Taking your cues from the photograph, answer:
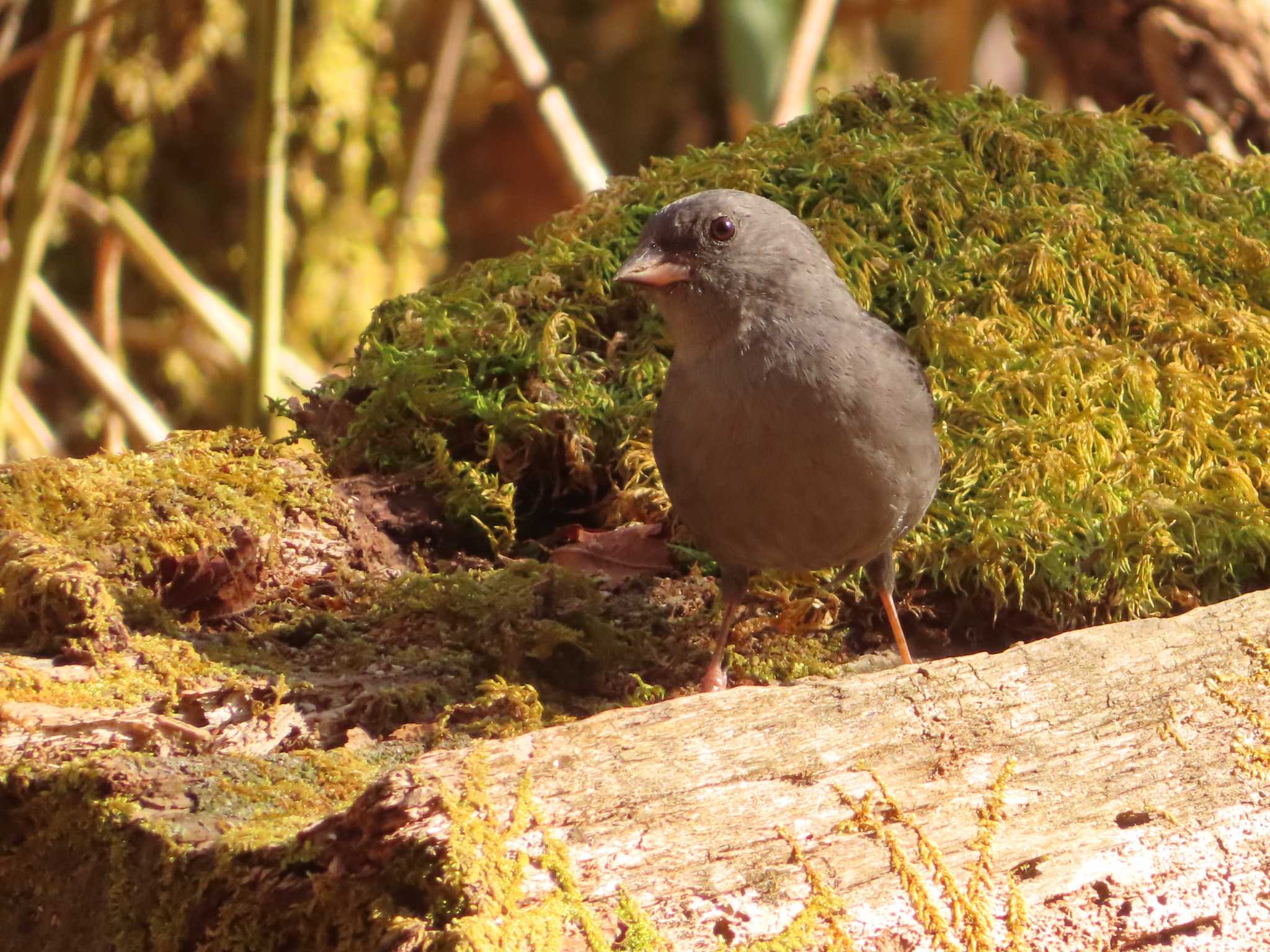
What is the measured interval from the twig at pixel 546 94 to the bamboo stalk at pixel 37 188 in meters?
2.01

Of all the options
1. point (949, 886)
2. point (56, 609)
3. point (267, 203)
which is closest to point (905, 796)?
point (949, 886)

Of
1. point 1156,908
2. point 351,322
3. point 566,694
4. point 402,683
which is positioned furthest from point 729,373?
point 351,322

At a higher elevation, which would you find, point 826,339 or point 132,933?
point 826,339

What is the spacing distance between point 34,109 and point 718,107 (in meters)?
5.40

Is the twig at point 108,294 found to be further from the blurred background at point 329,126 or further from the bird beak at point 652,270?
the bird beak at point 652,270

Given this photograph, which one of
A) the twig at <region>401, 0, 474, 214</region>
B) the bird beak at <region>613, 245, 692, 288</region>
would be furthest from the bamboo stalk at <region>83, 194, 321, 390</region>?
the bird beak at <region>613, 245, 692, 288</region>

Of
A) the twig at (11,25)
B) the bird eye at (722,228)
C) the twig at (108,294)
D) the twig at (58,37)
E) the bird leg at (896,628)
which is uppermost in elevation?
the twig at (11,25)

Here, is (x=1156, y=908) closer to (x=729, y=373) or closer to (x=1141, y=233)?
(x=729, y=373)

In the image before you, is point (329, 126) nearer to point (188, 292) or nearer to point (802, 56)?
point (188, 292)

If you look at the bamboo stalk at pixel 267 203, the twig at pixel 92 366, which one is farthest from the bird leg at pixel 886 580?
the twig at pixel 92 366

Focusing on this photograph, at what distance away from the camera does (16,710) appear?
2.52m

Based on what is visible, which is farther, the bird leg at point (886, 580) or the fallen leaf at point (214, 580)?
A: the bird leg at point (886, 580)

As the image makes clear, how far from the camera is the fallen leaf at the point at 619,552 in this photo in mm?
3637

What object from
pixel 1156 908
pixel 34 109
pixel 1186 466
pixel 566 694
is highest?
pixel 34 109
